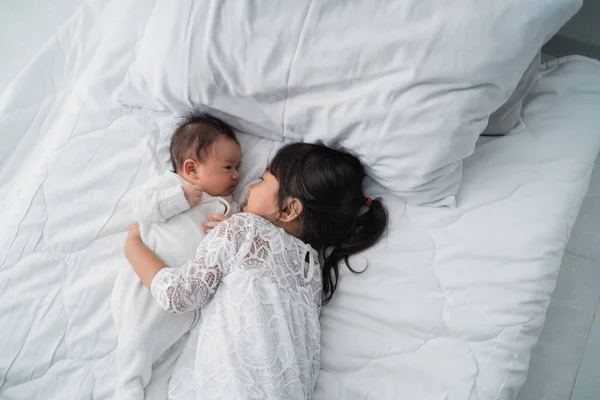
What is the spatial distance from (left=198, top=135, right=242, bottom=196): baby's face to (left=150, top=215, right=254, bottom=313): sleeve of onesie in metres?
0.14

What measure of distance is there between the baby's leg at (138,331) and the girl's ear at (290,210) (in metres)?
0.26

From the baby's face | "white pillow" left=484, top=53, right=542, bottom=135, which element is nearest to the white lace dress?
the baby's face

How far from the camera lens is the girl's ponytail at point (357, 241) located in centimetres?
91

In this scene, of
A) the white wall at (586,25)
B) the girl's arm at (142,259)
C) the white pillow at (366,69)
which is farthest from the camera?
the white wall at (586,25)

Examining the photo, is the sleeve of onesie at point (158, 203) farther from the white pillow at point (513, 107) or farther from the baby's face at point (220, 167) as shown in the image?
the white pillow at point (513, 107)

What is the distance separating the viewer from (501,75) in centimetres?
75

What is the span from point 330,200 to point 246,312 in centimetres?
27

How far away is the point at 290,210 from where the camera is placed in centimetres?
92

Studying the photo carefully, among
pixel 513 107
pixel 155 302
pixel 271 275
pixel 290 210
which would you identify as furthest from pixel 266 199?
pixel 513 107

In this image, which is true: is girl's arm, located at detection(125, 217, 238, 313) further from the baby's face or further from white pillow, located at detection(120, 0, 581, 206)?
white pillow, located at detection(120, 0, 581, 206)

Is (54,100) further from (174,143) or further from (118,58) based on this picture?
(174,143)

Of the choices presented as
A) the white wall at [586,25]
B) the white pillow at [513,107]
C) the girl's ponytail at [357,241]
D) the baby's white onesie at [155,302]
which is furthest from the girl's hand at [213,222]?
the white wall at [586,25]

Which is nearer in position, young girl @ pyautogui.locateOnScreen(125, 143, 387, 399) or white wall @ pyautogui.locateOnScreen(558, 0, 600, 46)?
young girl @ pyautogui.locateOnScreen(125, 143, 387, 399)

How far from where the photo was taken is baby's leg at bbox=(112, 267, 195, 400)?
2.60 ft
